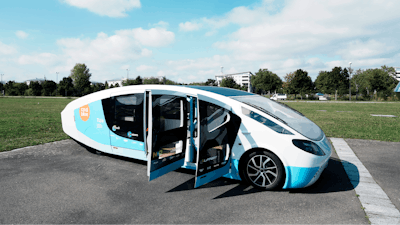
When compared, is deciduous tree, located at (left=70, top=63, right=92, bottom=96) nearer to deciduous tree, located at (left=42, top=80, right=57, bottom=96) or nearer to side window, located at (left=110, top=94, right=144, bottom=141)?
deciduous tree, located at (left=42, top=80, right=57, bottom=96)

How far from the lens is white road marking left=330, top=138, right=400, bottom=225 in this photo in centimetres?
310

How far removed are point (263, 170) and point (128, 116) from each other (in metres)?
2.83

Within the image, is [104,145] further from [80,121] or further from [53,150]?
[53,150]

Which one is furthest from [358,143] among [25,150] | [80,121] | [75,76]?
[75,76]

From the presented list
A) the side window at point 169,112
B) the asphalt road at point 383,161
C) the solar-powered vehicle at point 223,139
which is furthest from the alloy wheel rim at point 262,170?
the asphalt road at point 383,161

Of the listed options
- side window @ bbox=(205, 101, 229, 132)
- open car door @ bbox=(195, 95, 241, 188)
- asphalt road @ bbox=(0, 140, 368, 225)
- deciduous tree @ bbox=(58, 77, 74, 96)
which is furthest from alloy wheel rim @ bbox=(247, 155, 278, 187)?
deciduous tree @ bbox=(58, 77, 74, 96)

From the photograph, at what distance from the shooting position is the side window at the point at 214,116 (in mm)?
4024

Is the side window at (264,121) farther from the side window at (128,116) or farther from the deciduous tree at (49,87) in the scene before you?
Result: the deciduous tree at (49,87)

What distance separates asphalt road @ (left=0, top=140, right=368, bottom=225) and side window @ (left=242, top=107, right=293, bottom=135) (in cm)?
99

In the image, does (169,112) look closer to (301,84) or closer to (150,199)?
(150,199)

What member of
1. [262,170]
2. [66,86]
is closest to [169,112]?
[262,170]

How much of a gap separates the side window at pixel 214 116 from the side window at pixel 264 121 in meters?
0.33

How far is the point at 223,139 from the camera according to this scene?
13.0 feet

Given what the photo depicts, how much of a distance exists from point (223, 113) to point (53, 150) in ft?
16.0
